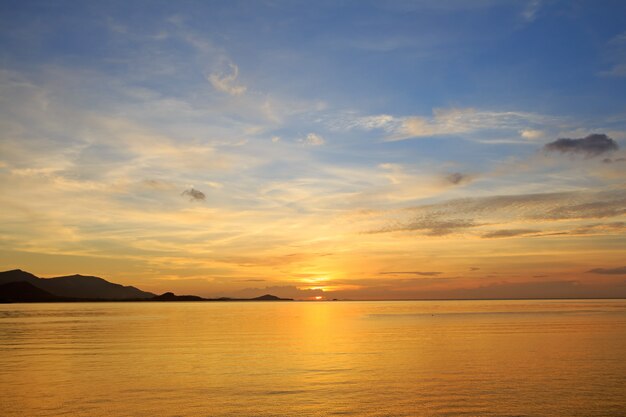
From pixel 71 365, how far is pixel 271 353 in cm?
1587

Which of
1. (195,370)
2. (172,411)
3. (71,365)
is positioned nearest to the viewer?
(172,411)

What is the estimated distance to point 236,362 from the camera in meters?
40.0

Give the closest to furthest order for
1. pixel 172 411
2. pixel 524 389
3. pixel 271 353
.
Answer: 1. pixel 172 411
2. pixel 524 389
3. pixel 271 353

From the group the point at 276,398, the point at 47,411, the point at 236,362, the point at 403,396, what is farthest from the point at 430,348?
the point at 47,411

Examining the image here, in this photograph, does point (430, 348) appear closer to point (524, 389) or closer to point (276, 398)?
point (524, 389)

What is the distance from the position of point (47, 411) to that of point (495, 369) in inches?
1080

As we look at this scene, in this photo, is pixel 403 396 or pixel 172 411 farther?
pixel 403 396

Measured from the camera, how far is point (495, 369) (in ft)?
120

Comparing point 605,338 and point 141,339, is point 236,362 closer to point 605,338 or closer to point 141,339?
point 141,339

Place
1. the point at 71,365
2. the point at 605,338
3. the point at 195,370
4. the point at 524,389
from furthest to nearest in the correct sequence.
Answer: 1. the point at 605,338
2. the point at 71,365
3. the point at 195,370
4. the point at 524,389

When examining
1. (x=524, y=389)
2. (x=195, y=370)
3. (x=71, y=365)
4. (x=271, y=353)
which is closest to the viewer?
(x=524, y=389)

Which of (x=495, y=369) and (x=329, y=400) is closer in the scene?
(x=329, y=400)

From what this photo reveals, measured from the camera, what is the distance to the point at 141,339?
60812 millimetres

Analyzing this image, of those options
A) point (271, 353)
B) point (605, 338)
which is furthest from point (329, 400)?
point (605, 338)
